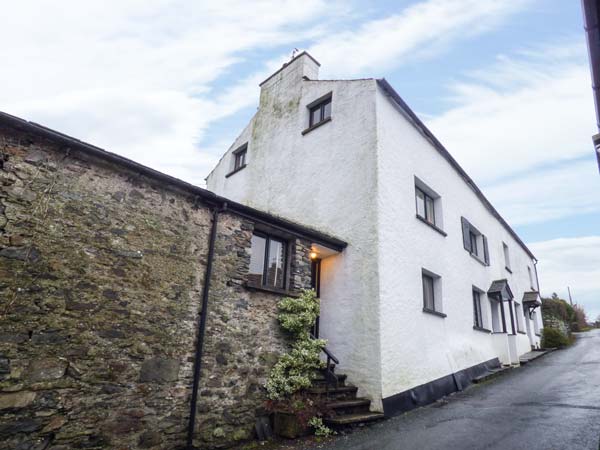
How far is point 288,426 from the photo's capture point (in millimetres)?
6715

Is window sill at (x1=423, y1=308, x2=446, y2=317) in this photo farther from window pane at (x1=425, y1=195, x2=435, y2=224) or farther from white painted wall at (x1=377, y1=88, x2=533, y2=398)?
window pane at (x1=425, y1=195, x2=435, y2=224)

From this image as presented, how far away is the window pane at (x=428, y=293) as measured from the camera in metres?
10.8

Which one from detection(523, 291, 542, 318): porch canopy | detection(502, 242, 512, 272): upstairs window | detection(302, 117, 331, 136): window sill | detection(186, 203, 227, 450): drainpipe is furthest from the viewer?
detection(523, 291, 542, 318): porch canopy

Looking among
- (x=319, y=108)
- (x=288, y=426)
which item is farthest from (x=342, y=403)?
(x=319, y=108)

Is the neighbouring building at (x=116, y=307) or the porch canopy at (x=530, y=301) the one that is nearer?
the neighbouring building at (x=116, y=307)

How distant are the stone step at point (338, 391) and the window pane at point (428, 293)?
371 cm

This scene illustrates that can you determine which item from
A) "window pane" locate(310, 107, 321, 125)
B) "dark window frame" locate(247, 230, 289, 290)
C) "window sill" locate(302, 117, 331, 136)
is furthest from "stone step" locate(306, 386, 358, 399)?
"window pane" locate(310, 107, 321, 125)

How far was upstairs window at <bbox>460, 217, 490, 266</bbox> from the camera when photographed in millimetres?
14219

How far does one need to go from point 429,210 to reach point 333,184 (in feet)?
12.5

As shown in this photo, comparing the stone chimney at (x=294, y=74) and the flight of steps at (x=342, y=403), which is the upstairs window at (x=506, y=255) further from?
the flight of steps at (x=342, y=403)

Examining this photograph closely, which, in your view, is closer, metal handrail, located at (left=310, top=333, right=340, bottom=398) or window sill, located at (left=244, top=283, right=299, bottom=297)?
window sill, located at (left=244, top=283, right=299, bottom=297)

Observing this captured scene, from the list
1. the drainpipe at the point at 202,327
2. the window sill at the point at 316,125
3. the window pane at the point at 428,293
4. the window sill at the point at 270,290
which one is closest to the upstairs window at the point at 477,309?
the window pane at the point at 428,293

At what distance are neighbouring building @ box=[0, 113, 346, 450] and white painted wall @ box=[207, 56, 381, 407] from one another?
2.21 m

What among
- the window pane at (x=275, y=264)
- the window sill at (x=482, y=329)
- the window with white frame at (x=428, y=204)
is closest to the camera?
the window pane at (x=275, y=264)
